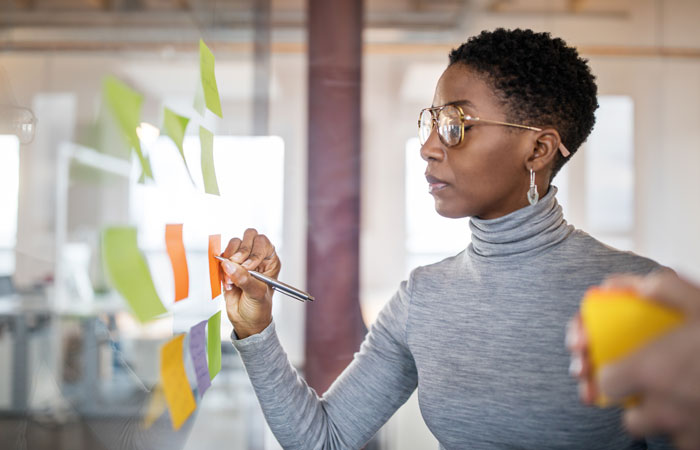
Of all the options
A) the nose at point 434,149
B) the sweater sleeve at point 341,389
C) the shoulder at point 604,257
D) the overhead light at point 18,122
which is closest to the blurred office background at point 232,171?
the overhead light at point 18,122

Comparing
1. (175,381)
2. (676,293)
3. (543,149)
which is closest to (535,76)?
(543,149)

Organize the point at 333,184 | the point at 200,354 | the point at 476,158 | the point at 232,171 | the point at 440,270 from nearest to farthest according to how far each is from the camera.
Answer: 1. the point at 200,354
2. the point at 476,158
3. the point at 440,270
4. the point at 232,171
5. the point at 333,184

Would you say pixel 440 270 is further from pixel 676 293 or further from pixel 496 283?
pixel 676 293

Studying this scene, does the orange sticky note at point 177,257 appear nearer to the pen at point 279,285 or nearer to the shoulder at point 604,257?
the pen at point 279,285

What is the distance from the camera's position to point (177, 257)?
0.65 metres

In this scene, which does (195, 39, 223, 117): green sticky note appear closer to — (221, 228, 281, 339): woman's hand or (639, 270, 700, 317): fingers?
(221, 228, 281, 339): woman's hand

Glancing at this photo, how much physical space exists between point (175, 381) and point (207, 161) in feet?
1.04

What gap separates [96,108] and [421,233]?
151cm

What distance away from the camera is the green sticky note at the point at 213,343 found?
776mm

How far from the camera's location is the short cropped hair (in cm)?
83

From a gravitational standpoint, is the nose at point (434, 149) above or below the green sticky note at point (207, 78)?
below

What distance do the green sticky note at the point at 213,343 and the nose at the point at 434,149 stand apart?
0.43 m

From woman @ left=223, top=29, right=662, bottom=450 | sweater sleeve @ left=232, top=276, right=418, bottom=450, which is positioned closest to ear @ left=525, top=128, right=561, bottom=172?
woman @ left=223, top=29, right=662, bottom=450

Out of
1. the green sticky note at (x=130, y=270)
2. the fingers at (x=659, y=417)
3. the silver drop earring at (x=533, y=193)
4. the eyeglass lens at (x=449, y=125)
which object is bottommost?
the fingers at (x=659, y=417)
